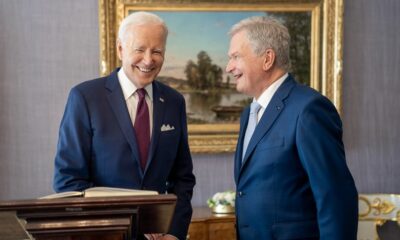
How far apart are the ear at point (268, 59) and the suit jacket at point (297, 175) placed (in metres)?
0.13

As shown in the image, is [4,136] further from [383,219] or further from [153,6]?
[383,219]

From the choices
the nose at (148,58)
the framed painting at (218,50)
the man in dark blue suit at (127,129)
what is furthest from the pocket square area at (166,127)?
the framed painting at (218,50)

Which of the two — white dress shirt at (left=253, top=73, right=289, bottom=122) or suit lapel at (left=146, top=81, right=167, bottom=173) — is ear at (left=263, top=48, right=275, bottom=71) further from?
suit lapel at (left=146, top=81, right=167, bottom=173)

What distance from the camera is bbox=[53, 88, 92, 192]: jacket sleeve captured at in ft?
7.99

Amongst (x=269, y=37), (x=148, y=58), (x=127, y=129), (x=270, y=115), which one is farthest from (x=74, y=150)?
(x=269, y=37)

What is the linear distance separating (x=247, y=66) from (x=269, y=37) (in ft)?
0.60

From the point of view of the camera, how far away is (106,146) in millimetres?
2527

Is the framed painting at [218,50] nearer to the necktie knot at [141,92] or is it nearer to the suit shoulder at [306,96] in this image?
the necktie knot at [141,92]

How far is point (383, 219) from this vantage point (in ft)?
15.3

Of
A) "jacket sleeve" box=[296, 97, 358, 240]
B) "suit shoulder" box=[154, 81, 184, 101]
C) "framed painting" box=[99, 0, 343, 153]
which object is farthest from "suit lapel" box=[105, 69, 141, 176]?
"framed painting" box=[99, 0, 343, 153]

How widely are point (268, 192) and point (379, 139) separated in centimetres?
271

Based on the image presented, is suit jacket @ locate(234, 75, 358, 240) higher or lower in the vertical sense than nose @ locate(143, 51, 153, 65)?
lower

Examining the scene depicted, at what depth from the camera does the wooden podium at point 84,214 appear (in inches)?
64.5

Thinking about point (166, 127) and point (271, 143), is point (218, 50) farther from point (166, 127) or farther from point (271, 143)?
point (271, 143)
